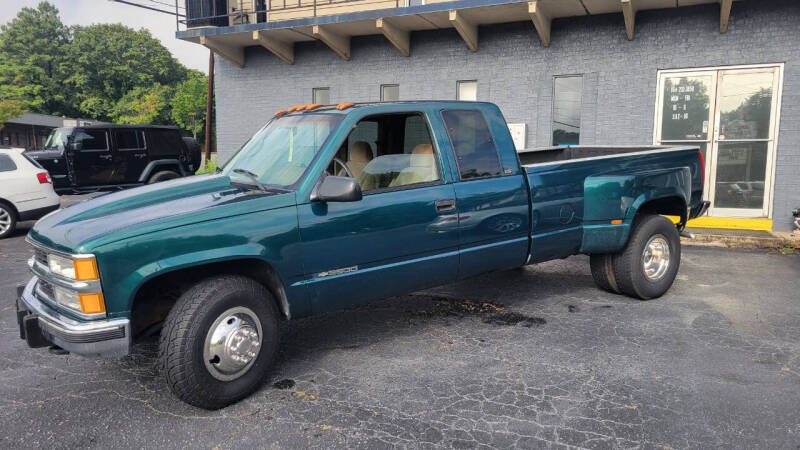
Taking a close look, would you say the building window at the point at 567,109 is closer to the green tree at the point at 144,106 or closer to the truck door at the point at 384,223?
the truck door at the point at 384,223

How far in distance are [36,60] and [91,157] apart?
72111 mm

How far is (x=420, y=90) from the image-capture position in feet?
40.6

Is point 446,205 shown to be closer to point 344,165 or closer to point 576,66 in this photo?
point 344,165

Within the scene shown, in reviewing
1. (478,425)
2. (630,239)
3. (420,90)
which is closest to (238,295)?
(478,425)

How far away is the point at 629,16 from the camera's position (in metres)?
9.83

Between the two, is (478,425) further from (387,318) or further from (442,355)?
(387,318)

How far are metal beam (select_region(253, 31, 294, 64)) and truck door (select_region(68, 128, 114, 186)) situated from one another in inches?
169

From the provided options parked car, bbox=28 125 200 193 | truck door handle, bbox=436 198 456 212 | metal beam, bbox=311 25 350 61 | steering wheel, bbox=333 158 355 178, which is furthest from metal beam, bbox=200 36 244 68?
truck door handle, bbox=436 198 456 212

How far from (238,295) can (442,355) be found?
1629 millimetres

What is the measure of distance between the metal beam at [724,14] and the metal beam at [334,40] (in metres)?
7.22

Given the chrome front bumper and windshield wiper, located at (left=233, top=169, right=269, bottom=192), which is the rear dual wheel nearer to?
windshield wiper, located at (left=233, top=169, right=269, bottom=192)

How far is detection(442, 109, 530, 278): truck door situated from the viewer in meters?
4.43

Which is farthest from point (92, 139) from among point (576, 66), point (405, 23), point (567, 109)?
point (576, 66)

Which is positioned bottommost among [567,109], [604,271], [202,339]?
[604,271]
